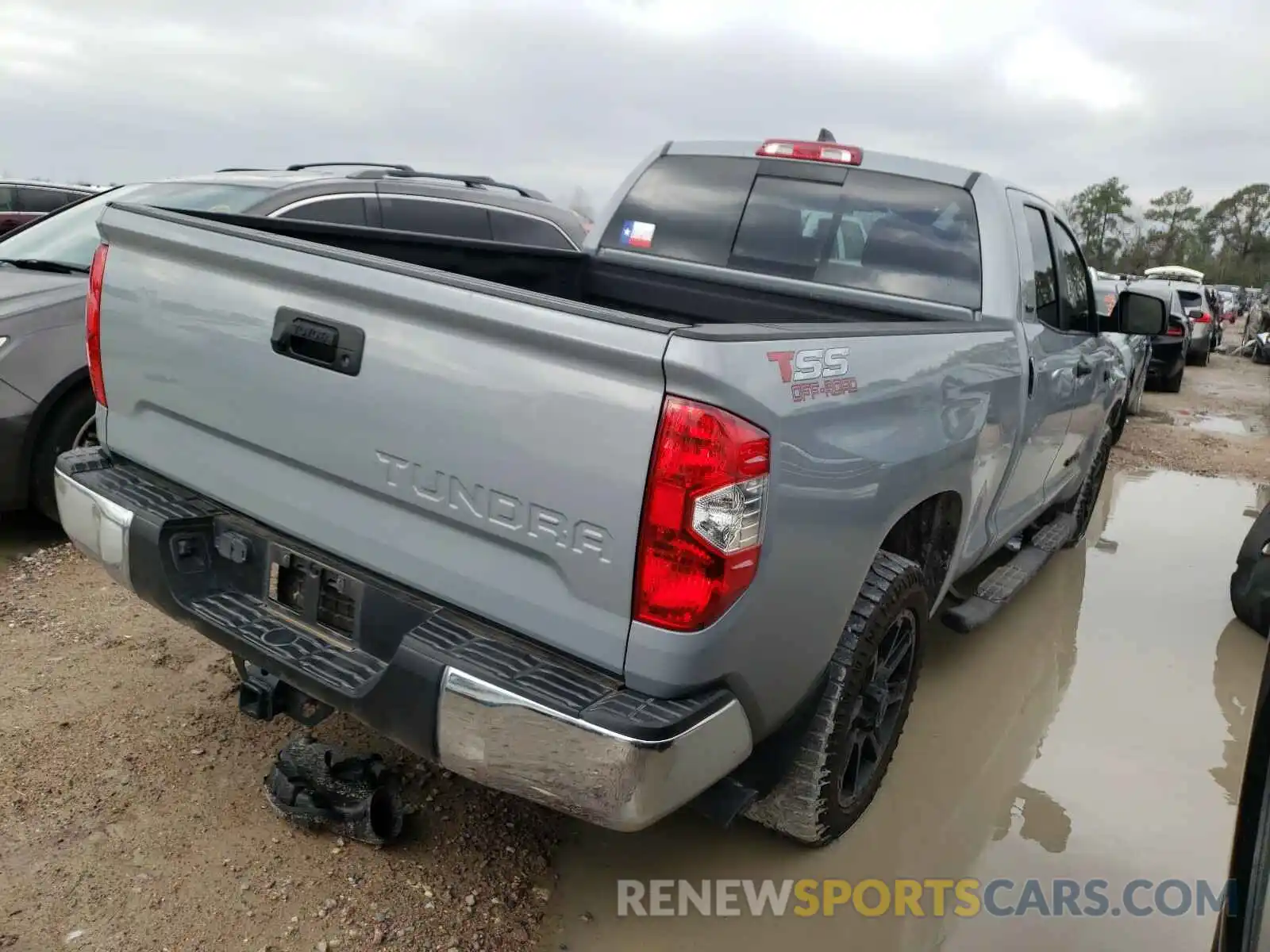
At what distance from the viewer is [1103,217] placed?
6369cm

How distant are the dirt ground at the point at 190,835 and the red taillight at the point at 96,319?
1.11 metres

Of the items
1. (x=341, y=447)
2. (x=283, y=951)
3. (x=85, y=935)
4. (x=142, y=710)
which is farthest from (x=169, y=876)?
A: (x=341, y=447)

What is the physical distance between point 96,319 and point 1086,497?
5.29 m

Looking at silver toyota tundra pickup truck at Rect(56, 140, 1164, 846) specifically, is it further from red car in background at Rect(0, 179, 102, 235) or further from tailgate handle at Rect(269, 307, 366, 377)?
red car in background at Rect(0, 179, 102, 235)

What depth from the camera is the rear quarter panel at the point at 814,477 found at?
1.97m

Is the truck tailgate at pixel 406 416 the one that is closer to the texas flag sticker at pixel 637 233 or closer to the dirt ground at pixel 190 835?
the dirt ground at pixel 190 835

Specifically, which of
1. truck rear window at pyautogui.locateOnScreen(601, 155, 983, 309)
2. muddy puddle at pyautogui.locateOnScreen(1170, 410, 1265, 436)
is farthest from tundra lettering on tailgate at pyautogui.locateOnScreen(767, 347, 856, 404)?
muddy puddle at pyautogui.locateOnScreen(1170, 410, 1265, 436)

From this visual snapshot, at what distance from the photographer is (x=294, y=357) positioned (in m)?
2.36

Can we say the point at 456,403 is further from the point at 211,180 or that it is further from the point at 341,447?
the point at 211,180

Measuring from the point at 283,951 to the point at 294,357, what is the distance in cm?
142

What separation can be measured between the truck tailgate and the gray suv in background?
2.66 ft

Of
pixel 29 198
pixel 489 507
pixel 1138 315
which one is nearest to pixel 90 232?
pixel 489 507

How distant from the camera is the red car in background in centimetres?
1242

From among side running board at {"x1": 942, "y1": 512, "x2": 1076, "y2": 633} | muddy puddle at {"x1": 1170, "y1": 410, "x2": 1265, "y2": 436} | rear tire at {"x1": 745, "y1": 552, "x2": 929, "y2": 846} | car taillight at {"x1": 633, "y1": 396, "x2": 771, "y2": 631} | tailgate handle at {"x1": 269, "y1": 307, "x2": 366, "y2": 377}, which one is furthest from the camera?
muddy puddle at {"x1": 1170, "y1": 410, "x2": 1265, "y2": 436}
